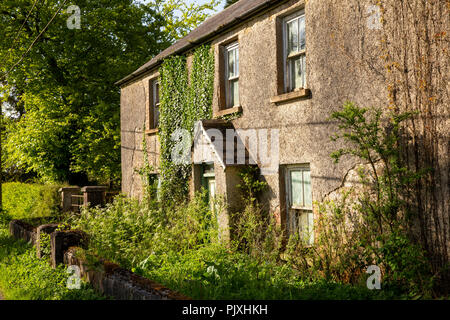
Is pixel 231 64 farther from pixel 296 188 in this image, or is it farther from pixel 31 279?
pixel 31 279

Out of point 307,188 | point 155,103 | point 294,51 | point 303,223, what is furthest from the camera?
point 155,103

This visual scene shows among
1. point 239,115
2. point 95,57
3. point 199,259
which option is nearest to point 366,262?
point 199,259

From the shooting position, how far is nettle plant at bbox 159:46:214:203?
11570mm

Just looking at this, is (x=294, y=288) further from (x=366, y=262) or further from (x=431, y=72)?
(x=431, y=72)

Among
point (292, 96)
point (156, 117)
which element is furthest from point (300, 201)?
point (156, 117)

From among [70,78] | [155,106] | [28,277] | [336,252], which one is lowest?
[28,277]

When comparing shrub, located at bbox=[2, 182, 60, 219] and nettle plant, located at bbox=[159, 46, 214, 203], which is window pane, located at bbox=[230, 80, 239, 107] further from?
shrub, located at bbox=[2, 182, 60, 219]

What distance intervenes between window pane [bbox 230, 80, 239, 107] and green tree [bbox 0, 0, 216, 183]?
1210 cm

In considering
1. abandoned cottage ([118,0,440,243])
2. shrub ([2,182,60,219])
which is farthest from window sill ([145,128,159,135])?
shrub ([2,182,60,219])

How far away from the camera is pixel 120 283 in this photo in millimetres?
6004

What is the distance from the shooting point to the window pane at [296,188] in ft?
28.8

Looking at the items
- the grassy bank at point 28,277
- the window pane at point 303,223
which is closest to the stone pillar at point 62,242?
the grassy bank at point 28,277

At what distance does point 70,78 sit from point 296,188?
17.6 m

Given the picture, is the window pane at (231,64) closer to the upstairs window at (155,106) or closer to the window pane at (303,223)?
the window pane at (303,223)
